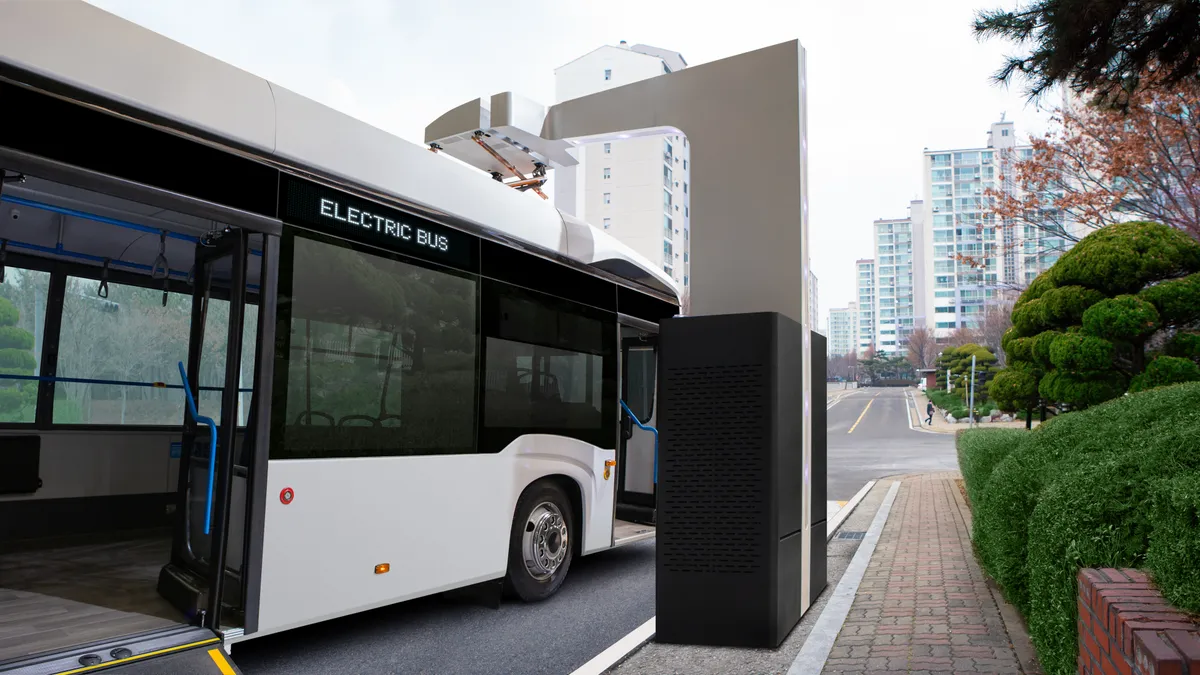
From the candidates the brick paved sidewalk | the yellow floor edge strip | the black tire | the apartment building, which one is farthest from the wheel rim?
the apartment building

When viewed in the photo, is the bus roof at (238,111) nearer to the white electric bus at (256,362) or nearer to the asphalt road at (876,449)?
the white electric bus at (256,362)

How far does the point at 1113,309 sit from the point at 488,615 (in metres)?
9.64

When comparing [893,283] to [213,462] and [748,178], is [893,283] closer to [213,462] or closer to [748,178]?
[748,178]

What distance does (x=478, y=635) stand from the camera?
5980mm

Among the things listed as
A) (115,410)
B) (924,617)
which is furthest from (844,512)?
(115,410)

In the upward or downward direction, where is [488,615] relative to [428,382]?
downward

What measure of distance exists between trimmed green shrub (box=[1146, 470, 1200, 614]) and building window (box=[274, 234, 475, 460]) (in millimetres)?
4070

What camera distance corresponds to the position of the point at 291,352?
4.78 meters

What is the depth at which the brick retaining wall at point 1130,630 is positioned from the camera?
2.30 metres

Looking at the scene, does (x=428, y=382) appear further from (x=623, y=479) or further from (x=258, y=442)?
(x=623, y=479)

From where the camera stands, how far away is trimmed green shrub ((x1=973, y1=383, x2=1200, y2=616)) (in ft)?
14.6

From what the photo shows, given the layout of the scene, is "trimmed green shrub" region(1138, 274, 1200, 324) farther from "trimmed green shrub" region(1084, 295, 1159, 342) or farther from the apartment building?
the apartment building

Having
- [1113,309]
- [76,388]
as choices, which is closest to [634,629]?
[76,388]

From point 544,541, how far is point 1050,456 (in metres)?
3.72
